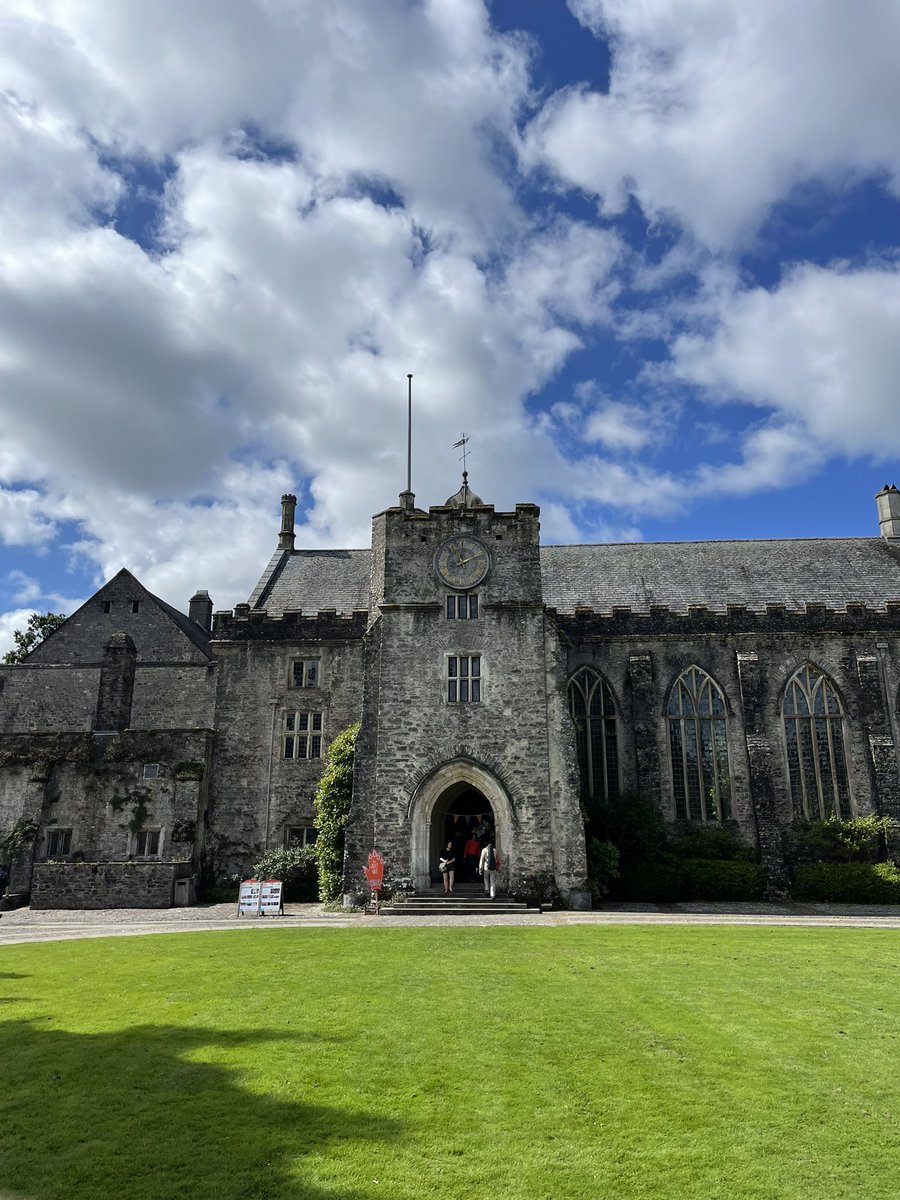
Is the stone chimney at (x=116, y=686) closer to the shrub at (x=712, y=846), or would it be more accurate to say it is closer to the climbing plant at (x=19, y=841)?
the climbing plant at (x=19, y=841)

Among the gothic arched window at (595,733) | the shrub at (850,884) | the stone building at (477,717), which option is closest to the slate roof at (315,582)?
the stone building at (477,717)

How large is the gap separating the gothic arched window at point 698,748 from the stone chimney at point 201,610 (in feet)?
84.9

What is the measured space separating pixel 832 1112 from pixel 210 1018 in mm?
6556

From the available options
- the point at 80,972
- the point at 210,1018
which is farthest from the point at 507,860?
the point at 210,1018

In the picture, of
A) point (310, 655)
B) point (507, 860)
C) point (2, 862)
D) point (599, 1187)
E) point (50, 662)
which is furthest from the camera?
point (50, 662)

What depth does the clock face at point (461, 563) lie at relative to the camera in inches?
1037

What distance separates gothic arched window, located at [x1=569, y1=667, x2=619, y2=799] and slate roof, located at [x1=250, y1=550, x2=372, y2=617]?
9109 millimetres

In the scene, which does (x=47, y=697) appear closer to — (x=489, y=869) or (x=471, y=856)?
(x=471, y=856)

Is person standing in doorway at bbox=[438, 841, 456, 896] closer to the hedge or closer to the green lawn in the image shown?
the hedge

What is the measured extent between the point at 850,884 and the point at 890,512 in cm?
1777

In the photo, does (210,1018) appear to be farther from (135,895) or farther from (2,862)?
(2,862)

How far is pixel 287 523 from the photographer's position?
124 ft

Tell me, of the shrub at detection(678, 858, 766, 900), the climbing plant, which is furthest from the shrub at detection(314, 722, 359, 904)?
the shrub at detection(678, 858, 766, 900)

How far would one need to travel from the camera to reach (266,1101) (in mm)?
6953
